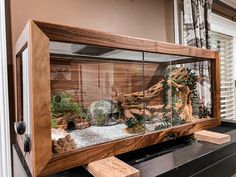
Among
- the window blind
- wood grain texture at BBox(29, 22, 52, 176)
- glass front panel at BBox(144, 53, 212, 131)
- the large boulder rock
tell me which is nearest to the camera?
wood grain texture at BBox(29, 22, 52, 176)

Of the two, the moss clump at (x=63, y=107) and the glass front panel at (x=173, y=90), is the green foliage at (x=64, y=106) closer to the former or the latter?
the moss clump at (x=63, y=107)

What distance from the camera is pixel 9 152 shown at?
1012 millimetres

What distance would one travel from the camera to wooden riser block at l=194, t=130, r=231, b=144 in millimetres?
943

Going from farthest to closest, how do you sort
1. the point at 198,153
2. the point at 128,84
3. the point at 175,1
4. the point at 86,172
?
the point at 175,1 → the point at 128,84 → the point at 198,153 → the point at 86,172

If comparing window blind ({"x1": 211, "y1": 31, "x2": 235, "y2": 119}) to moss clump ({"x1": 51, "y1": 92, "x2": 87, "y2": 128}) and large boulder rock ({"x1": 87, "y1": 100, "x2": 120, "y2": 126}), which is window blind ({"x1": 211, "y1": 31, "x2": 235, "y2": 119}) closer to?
large boulder rock ({"x1": 87, "y1": 100, "x2": 120, "y2": 126})

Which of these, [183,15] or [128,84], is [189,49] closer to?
[128,84]

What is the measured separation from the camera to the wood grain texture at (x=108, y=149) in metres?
0.63

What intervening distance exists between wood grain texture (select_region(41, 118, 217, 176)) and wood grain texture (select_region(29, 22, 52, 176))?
0.13ft

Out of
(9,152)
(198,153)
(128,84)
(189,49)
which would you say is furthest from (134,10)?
(9,152)

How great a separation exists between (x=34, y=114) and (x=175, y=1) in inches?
64.4

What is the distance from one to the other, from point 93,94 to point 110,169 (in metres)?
0.35

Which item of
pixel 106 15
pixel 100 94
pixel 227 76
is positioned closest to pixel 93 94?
pixel 100 94

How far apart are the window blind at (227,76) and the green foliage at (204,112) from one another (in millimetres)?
1641

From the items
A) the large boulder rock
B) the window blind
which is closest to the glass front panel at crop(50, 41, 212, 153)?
the large boulder rock
